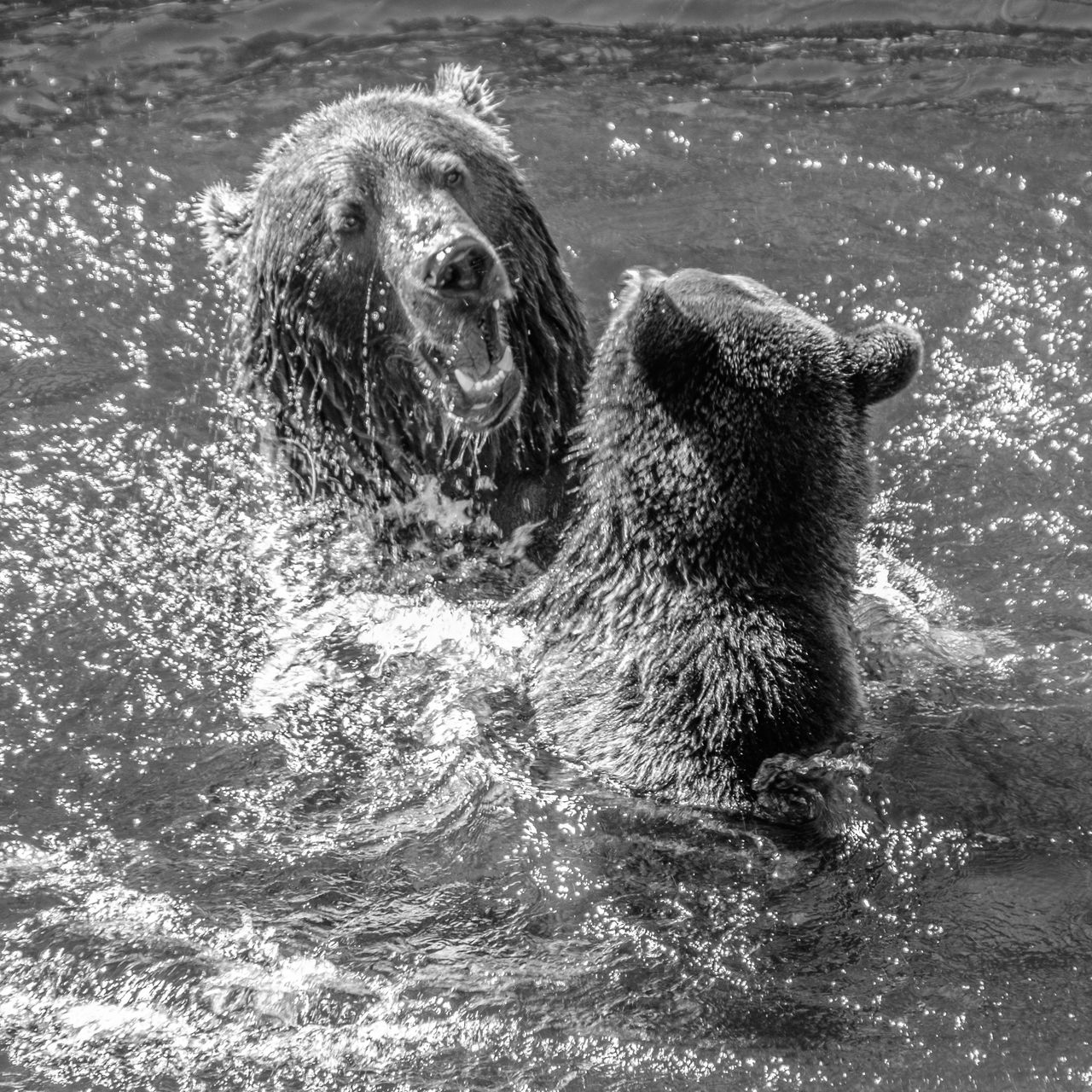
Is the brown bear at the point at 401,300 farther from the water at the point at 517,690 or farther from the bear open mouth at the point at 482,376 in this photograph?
the water at the point at 517,690

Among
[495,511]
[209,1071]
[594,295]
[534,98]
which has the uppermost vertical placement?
[534,98]

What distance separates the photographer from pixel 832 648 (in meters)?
4.59

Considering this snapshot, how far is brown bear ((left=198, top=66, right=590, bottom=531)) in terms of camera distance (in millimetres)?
5504

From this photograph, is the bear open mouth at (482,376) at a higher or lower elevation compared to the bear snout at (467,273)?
lower

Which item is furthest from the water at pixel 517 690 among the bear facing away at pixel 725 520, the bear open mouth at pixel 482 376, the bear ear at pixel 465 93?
the bear ear at pixel 465 93

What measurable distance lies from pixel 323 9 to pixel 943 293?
5.11 m

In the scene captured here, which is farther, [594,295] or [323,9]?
[323,9]

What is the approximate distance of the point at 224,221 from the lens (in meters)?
6.17

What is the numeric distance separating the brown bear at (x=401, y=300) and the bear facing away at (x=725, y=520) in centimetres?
101

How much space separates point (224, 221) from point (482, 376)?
1.50 metres

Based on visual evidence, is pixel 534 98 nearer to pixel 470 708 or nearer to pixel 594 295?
pixel 594 295

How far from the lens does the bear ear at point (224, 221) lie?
6.14 m

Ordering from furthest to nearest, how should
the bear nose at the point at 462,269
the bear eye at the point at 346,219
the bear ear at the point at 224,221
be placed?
1. the bear ear at the point at 224,221
2. the bear eye at the point at 346,219
3. the bear nose at the point at 462,269

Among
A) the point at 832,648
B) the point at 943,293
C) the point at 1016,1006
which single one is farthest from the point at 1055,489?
the point at 1016,1006
